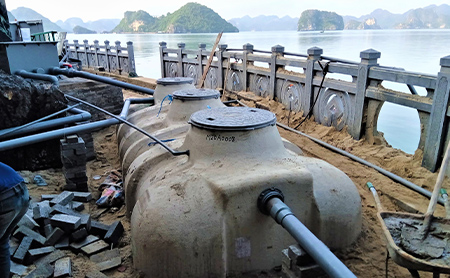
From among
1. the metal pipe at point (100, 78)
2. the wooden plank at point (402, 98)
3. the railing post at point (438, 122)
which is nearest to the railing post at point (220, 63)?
the metal pipe at point (100, 78)

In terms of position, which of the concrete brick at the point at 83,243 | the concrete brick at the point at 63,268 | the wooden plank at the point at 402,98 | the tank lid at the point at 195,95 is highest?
the tank lid at the point at 195,95

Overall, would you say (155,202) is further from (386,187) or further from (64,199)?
(386,187)

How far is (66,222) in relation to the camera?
4.12 metres

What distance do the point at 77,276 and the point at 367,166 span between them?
4.61m

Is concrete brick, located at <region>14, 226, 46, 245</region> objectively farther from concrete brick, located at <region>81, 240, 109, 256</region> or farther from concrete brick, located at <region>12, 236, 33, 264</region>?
concrete brick, located at <region>81, 240, 109, 256</region>

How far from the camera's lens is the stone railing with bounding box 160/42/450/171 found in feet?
17.1

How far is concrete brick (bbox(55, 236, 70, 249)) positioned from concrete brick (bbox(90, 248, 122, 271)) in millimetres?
368

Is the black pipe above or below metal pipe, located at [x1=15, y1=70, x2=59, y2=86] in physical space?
below

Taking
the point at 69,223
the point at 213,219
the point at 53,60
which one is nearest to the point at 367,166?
the point at 213,219

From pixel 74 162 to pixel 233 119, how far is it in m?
3.12

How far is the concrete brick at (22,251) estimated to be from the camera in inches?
144

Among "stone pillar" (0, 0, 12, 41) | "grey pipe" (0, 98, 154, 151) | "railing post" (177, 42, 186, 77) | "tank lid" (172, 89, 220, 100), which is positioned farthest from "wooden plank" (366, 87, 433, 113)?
"railing post" (177, 42, 186, 77)

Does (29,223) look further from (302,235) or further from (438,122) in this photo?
(438,122)

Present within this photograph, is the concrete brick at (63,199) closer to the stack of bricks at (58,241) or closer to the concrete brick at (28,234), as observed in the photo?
the stack of bricks at (58,241)
